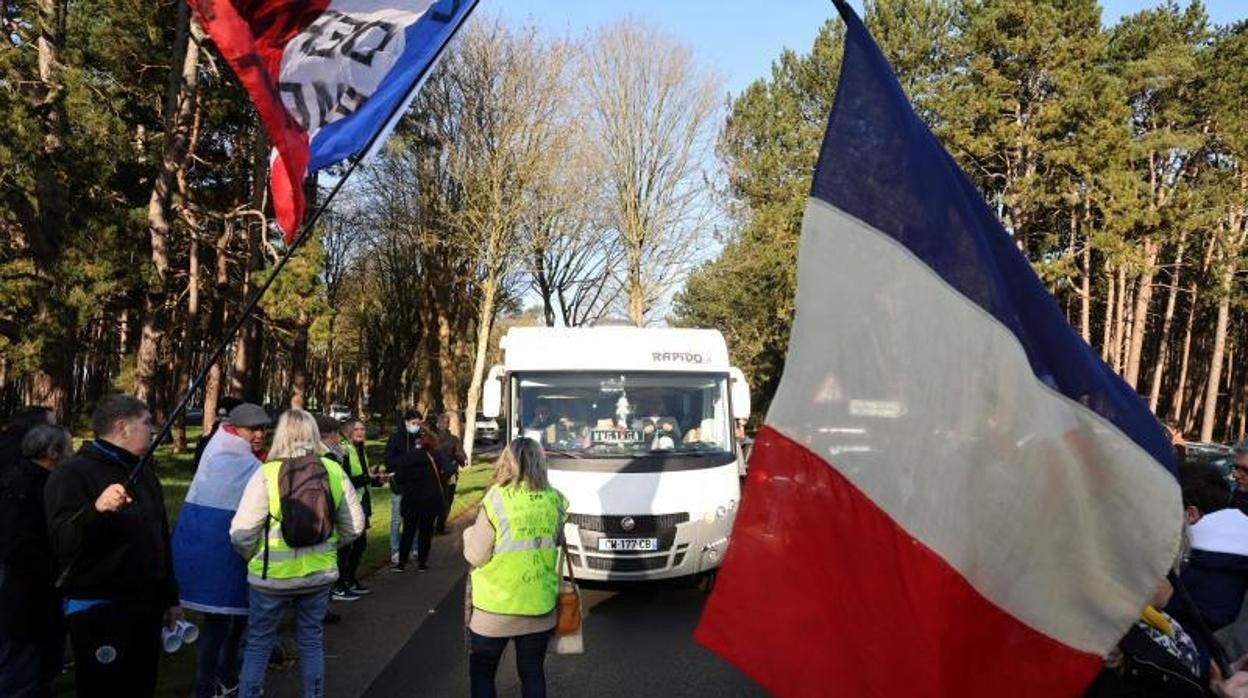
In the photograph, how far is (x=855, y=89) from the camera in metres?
2.97

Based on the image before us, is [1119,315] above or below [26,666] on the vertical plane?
above

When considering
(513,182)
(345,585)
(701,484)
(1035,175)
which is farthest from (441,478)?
(1035,175)

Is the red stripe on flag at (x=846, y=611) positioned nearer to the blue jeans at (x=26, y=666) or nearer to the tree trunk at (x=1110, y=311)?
the blue jeans at (x=26, y=666)

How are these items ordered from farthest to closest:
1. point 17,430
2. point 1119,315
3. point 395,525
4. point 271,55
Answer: point 1119,315
point 395,525
point 17,430
point 271,55

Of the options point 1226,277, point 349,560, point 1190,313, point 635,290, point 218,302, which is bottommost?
point 349,560

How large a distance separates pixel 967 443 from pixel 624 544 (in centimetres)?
651

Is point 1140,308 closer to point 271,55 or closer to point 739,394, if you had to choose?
point 739,394

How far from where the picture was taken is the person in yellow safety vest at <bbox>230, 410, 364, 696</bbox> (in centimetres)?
511

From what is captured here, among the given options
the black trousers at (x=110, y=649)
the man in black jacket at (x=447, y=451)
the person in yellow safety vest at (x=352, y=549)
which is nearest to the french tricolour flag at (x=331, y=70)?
the black trousers at (x=110, y=649)

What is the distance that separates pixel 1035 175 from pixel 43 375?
27.7 meters

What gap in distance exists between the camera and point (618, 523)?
898 centimetres

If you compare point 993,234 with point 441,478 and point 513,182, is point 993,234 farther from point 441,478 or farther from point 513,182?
point 513,182

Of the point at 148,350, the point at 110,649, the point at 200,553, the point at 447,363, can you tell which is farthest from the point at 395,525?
the point at 447,363

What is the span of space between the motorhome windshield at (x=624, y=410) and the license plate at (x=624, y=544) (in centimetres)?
123
